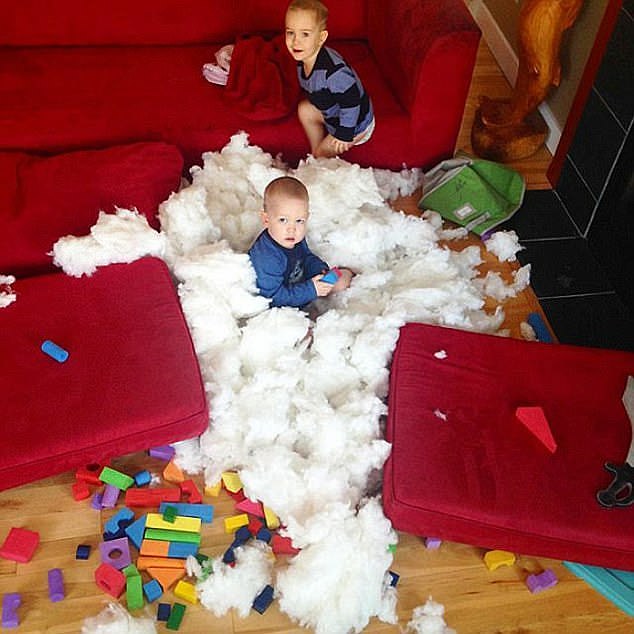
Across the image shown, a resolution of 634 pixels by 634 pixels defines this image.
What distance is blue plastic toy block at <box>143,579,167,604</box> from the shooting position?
1795 mm

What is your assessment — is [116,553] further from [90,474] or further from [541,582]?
[541,582]

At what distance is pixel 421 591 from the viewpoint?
73.0 inches

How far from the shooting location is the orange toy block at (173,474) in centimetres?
201

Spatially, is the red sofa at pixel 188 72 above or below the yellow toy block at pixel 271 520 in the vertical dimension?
above

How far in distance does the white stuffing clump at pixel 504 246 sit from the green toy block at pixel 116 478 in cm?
143

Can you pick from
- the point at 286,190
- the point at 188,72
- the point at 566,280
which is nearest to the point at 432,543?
the point at 286,190

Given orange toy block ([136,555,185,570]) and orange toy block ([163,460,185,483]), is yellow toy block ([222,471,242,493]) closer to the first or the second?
orange toy block ([163,460,185,483])

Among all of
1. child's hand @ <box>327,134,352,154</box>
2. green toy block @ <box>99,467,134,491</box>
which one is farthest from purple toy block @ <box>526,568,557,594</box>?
child's hand @ <box>327,134,352,154</box>

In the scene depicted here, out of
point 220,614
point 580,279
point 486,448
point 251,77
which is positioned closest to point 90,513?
point 220,614

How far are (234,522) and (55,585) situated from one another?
17.6 inches

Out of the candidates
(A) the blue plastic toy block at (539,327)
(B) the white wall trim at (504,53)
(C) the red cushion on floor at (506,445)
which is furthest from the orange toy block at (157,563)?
(B) the white wall trim at (504,53)

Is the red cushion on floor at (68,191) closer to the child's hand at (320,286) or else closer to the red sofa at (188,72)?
the red sofa at (188,72)

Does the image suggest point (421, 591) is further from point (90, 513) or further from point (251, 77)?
point (251, 77)

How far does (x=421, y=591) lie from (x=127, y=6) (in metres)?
2.18
